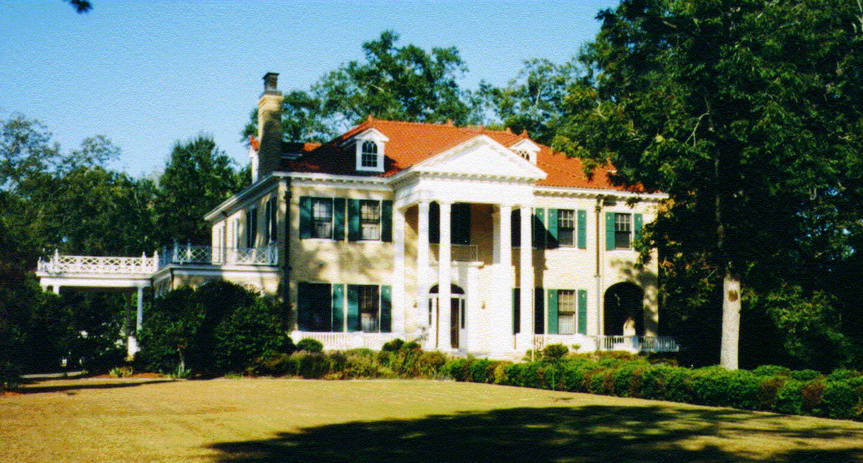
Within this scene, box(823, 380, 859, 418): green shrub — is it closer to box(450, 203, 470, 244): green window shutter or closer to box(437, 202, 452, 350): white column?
box(437, 202, 452, 350): white column

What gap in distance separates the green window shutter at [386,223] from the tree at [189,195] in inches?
950

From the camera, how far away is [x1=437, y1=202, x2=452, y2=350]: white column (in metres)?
34.8

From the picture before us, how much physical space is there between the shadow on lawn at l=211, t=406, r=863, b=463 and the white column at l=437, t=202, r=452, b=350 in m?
17.2

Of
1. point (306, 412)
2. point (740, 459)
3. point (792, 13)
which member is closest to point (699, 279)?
point (792, 13)

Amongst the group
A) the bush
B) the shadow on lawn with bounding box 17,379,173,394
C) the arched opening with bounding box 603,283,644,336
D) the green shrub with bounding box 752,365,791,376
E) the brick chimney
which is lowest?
the shadow on lawn with bounding box 17,379,173,394

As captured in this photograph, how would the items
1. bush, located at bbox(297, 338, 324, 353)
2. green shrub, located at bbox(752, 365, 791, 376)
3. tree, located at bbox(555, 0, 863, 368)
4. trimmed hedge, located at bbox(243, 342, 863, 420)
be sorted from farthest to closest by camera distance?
bush, located at bbox(297, 338, 324, 353) < tree, located at bbox(555, 0, 863, 368) < green shrub, located at bbox(752, 365, 791, 376) < trimmed hedge, located at bbox(243, 342, 863, 420)

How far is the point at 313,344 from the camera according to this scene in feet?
110

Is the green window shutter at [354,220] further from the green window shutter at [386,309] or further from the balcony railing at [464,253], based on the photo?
the balcony railing at [464,253]

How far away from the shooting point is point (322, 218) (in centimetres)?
3628

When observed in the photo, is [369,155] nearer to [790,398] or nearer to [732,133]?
[732,133]

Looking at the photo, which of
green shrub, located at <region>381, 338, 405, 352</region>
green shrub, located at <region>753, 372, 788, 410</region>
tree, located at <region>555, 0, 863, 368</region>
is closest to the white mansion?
green shrub, located at <region>381, 338, 405, 352</region>

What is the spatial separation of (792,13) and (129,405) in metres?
24.6

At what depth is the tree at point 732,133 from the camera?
90.1 feet

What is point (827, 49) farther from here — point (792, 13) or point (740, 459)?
point (740, 459)
